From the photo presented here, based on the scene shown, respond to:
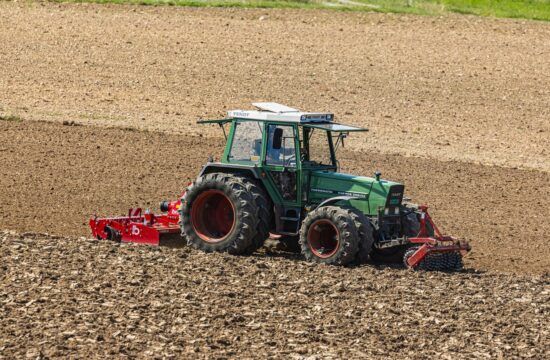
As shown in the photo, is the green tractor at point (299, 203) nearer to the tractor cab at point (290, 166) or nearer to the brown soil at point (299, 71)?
the tractor cab at point (290, 166)

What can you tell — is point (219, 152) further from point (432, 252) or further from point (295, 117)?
point (432, 252)

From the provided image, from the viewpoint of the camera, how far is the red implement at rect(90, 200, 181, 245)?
52.5 ft

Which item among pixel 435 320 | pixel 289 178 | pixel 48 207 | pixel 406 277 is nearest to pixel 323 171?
pixel 289 178

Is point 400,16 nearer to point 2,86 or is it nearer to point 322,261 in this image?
point 2,86

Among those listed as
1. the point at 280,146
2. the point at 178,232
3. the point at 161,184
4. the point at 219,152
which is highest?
the point at 280,146

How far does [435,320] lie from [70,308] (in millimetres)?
3855

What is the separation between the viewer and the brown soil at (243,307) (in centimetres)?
1125

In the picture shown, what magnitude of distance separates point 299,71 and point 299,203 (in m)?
15.4

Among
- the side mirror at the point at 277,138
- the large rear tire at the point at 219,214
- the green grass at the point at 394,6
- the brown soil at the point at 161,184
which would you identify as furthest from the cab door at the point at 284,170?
the green grass at the point at 394,6

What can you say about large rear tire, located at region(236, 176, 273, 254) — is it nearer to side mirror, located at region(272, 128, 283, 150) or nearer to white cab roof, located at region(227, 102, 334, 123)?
side mirror, located at region(272, 128, 283, 150)

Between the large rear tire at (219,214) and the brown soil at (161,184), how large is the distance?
2.26m

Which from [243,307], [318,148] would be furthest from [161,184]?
[243,307]

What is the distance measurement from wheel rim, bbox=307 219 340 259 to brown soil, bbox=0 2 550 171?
31.6 feet

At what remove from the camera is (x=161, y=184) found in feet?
67.1
